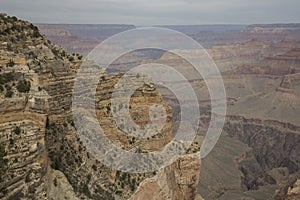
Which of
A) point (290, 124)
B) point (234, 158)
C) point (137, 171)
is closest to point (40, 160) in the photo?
point (137, 171)

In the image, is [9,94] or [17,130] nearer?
[17,130]

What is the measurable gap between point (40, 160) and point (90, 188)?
137 inches

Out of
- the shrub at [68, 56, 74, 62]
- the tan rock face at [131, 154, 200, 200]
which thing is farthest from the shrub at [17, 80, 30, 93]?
the tan rock face at [131, 154, 200, 200]

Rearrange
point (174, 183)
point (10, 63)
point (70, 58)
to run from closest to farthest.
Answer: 1. point (10, 63)
2. point (70, 58)
3. point (174, 183)

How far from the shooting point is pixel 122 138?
62.6 feet

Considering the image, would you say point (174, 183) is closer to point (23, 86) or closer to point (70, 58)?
point (70, 58)

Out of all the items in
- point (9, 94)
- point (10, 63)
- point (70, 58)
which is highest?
point (10, 63)

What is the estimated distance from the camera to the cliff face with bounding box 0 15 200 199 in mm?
12383

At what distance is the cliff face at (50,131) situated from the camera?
12.4 m

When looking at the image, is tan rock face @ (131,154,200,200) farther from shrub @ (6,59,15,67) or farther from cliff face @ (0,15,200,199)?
shrub @ (6,59,15,67)

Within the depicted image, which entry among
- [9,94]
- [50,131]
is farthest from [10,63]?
[50,131]

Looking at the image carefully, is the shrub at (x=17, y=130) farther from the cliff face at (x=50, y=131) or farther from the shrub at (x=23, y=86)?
the shrub at (x=23, y=86)

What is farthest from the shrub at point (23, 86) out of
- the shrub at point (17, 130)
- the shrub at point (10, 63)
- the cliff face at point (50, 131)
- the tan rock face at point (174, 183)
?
the tan rock face at point (174, 183)

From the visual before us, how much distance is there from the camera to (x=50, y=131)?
16.2 meters
